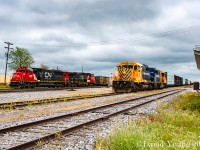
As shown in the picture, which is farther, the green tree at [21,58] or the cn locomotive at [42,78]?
the green tree at [21,58]

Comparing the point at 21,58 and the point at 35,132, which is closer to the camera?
the point at 35,132

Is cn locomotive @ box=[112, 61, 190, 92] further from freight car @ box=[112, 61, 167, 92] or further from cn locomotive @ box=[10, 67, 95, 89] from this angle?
cn locomotive @ box=[10, 67, 95, 89]

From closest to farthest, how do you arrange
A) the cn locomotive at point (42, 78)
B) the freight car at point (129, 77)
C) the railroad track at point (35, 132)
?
1. the railroad track at point (35, 132)
2. the freight car at point (129, 77)
3. the cn locomotive at point (42, 78)

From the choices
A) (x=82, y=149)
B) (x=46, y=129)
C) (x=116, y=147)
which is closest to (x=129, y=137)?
(x=116, y=147)

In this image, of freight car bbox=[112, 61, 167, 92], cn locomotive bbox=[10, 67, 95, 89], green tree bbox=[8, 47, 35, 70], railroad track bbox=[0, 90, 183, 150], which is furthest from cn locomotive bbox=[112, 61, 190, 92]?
green tree bbox=[8, 47, 35, 70]

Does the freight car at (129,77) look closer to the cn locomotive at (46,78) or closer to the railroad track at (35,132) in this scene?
the cn locomotive at (46,78)

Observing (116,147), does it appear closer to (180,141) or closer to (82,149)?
(82,149)

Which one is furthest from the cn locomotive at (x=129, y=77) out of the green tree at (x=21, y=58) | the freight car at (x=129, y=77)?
the green tree at (x=21, y=58)

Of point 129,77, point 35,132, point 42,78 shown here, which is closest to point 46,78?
point 42,78

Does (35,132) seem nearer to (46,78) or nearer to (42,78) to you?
(42,78)

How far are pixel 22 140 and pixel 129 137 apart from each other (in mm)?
2402

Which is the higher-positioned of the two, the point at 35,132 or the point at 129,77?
the point at 129,77

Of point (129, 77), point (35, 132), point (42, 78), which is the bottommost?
point (35, 132)

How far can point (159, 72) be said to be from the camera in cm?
3934
